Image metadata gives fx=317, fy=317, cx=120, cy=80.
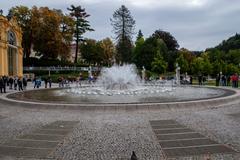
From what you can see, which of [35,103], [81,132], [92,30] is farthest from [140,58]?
[81,132]

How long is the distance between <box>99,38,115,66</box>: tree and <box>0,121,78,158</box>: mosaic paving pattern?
85.0 m

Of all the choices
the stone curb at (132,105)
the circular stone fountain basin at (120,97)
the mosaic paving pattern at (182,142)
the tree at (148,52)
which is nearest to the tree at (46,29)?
the tree at (148,52)

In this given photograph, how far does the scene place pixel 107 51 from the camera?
100 m

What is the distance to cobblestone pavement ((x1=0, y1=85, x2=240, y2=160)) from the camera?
7.71m

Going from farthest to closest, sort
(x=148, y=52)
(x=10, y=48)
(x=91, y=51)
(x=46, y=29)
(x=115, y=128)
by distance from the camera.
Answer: (x=91, y=51)
(x=148, y=52)
(x=46, y=29)
(x=10, y=48)
(x=115, y=128)

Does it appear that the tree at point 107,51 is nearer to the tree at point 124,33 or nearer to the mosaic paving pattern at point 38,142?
the tree at point 124,33

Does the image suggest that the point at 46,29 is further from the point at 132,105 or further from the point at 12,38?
the point at 132,105

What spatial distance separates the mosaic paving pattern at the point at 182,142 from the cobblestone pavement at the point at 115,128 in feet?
0.74

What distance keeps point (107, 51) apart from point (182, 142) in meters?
92.5

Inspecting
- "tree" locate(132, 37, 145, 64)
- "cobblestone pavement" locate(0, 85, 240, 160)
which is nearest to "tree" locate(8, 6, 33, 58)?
"tree" locate(132, 37, 145, 64)

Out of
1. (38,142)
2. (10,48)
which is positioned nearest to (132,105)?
(38,142)

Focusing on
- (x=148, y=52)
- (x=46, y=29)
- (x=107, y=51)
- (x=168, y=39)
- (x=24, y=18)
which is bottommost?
(x=148, y=52)

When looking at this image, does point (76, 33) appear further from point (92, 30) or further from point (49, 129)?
point (49, 129)

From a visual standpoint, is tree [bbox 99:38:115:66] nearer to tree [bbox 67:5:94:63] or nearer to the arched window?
tree [bbox 67:5:94:63]
